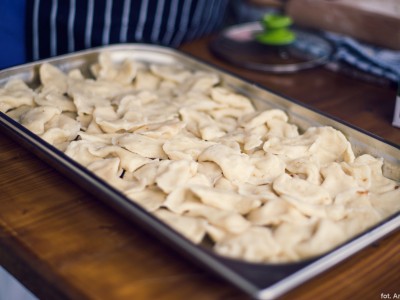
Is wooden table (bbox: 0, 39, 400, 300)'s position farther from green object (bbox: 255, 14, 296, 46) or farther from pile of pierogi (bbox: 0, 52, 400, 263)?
green object (bbox: 255, 14, 296, 46)

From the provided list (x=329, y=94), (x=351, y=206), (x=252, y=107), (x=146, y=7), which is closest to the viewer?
(x=351, y=206)

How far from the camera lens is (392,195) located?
95 cm

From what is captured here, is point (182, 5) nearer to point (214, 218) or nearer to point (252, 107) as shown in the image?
point (252, 107)

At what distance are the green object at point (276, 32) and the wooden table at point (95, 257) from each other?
2.66 feet

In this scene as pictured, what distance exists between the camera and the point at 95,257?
82 centimetres

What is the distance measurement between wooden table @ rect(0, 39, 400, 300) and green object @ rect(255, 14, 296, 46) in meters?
0.81

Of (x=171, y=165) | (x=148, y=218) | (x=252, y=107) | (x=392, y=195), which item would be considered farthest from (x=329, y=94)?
(x=148, y=218)

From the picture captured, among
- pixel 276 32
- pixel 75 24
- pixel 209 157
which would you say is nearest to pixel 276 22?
pixel 276 32

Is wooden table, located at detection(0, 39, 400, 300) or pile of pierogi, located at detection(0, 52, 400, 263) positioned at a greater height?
pile of pierogi, located at detection(0, 52, 400, 263)

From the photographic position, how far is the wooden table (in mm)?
767

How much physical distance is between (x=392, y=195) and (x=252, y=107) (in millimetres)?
414

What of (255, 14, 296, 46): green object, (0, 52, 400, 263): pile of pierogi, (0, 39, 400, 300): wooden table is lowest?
(0, 39, 400, 300): wooden table

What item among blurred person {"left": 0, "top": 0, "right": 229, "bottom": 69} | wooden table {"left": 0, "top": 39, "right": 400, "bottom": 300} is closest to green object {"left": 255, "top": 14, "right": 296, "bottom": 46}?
blurred person {"left": 0, "top": 0, "right": 229, "bottom": 69}

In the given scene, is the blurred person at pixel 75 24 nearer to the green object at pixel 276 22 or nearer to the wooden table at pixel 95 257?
the green object at pixel 276 22
